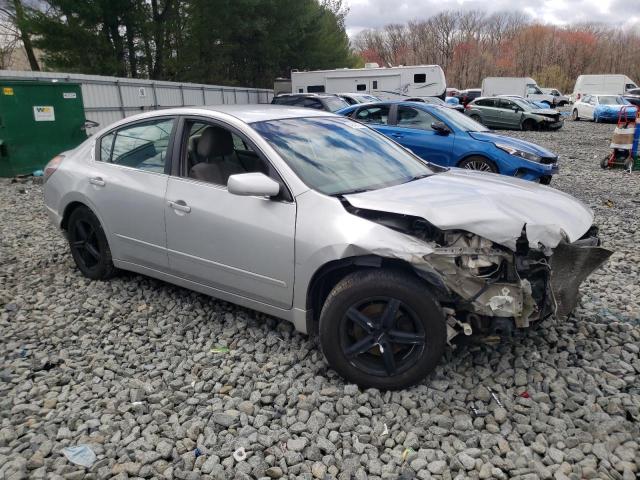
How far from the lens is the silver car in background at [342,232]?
9.05 ft

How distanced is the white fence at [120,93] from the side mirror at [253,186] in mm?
9837

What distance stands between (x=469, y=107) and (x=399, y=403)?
22523 mm

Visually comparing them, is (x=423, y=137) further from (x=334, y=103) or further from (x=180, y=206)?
(x=334, y=103)

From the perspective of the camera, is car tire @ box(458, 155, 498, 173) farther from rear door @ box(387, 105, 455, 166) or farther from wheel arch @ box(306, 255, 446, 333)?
wheel arch @ box(306, 255, 446, 333)

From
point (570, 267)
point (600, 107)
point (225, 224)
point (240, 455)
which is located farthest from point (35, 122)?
point (600, 107)

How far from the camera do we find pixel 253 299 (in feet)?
11.0

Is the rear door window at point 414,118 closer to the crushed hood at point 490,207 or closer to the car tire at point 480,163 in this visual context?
the car tire at point 480,163

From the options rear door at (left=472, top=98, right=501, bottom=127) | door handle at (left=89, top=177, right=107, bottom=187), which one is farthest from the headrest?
rear door at (left=472, top=98, right=501, bottom=127)

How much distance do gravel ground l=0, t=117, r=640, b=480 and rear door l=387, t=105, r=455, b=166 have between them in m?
4.48

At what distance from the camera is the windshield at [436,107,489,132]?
28.1 ft

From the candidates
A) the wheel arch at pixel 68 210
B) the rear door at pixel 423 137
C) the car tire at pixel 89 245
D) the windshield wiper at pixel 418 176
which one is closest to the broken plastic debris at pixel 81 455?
the car tire at pixel 89 245

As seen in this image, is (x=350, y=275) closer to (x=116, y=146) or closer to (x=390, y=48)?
(x=116, y=146)

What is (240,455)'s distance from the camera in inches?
99.5

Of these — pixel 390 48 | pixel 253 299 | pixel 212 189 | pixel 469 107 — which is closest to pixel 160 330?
pixel 253 299
